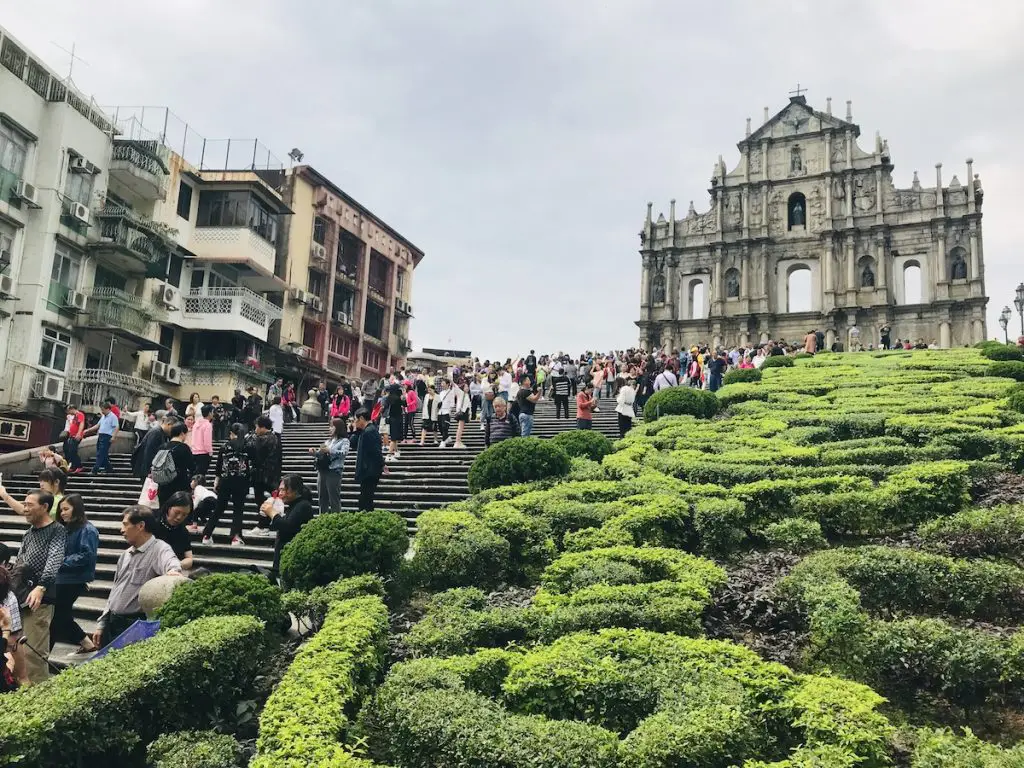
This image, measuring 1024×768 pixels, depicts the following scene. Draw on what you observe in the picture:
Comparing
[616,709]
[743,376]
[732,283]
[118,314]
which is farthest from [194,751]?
[732,283]

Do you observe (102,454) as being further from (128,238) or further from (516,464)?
(128,238)

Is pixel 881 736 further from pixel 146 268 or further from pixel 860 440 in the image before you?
pixel 146 268

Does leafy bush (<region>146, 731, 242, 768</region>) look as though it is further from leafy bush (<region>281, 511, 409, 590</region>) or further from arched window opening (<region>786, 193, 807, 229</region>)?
arched window opening (<region>786, 193, 807, 229</region>)

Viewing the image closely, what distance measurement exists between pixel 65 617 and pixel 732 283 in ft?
158

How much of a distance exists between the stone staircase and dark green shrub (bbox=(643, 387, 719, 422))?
1149 millimetres

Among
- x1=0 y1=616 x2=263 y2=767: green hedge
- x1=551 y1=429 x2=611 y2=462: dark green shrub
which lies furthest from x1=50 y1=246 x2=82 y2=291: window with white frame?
x1=0 y1=616 x2=263 y2=767: green hedge

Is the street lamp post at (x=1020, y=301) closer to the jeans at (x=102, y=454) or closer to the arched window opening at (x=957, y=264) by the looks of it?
the arched window opening at (x=957, y=264)

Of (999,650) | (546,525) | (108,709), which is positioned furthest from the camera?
(546,525)

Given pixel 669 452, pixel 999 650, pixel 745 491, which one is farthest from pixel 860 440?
pixel 999 650

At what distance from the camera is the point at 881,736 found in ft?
15.6

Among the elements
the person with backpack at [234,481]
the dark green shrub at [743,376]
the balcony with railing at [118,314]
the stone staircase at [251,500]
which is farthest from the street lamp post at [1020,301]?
the balcony with railing at [118,314]

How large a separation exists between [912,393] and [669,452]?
6.91m

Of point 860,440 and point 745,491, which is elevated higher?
point 860,440

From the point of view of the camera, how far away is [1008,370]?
65.5 ft
